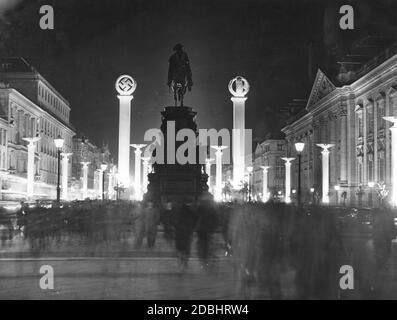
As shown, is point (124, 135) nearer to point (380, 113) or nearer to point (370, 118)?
point (370, 118)

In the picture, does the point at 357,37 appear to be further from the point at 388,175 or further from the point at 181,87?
the point at 181,87

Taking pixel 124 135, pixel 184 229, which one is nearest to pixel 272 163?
pixel 124 135

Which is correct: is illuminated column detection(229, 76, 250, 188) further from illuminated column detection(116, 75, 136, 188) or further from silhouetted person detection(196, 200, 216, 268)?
silhouetted person detection(196, 200, 216, 268)

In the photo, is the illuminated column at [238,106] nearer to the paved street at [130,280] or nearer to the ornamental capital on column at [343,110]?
the ornamental capital on column at [343,110]

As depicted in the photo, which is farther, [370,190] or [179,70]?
[370,190]

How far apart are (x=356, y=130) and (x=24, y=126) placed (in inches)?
1904

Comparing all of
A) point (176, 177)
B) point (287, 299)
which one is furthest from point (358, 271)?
point (176, 177)

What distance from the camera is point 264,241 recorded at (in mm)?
17719

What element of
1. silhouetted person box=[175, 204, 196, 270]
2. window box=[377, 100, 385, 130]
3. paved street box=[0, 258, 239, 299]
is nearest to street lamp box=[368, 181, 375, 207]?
window box=[377, 100, 385, 130]

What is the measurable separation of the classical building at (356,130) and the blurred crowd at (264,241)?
4767 cm

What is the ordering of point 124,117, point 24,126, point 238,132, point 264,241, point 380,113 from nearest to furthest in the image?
point 264,241, point 238,132, point 380,113, point 124,117, point 24,126

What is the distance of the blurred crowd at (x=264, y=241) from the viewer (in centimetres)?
1499

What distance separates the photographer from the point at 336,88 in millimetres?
98125
